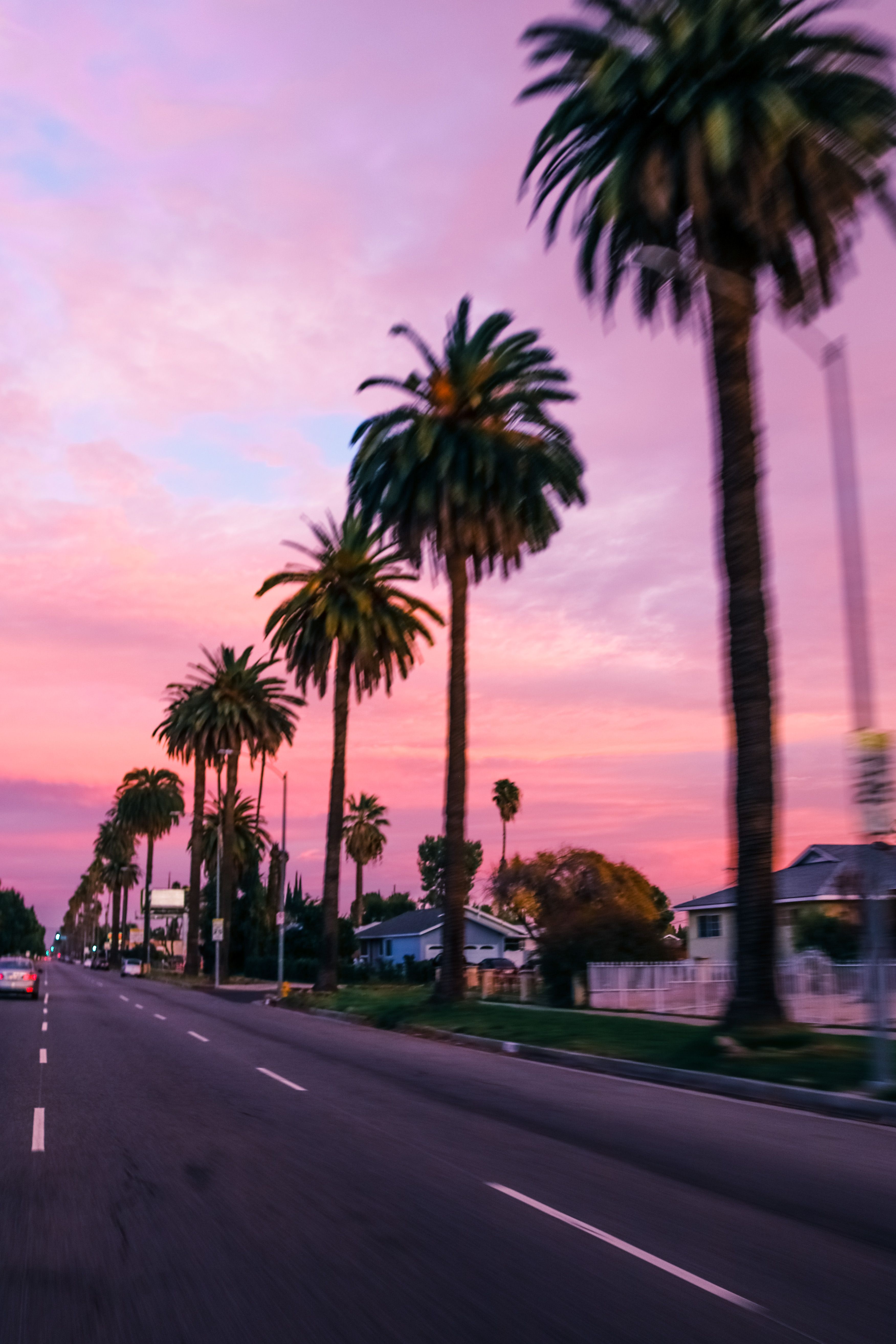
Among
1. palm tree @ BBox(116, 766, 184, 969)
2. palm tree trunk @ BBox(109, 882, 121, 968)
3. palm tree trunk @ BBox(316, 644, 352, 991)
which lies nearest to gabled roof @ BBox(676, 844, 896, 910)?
palm tree trunk @ BBox(316, 644, 352, 991)

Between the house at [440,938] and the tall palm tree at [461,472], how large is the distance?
170 ft

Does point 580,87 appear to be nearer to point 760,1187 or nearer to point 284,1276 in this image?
point 760,1187

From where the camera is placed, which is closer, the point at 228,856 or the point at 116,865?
the point at 228,856

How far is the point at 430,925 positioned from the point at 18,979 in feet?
151

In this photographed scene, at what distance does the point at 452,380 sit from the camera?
3294cm

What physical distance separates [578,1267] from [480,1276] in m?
0.58

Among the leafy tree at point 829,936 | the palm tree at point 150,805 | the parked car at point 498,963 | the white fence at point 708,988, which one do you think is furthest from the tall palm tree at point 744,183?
the palm tree at point 150,805

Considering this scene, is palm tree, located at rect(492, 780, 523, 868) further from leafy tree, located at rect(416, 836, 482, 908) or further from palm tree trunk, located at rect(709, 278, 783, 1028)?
palm tree trunk, located at rect(709, 278, 783, 1028)

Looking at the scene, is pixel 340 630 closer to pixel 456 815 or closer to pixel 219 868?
pixel 456 815

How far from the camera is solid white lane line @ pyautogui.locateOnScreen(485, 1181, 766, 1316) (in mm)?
6301

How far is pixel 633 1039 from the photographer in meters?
21.7

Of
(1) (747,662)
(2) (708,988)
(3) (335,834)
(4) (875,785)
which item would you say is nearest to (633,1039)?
(1) (747,662)

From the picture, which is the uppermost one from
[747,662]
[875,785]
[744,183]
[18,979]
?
[744,183]

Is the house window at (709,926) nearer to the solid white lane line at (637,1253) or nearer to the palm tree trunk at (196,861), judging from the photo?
the palm tree trunk at (196,861)
